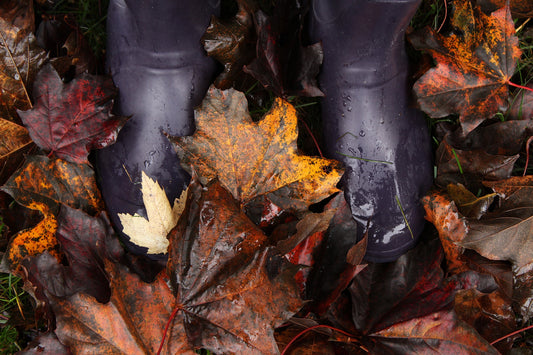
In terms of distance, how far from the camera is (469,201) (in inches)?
44.9

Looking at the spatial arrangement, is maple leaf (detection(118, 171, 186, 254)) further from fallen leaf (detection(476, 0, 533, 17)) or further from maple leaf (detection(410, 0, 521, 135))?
fallen leaf (detection(476, 0, 533, 17))

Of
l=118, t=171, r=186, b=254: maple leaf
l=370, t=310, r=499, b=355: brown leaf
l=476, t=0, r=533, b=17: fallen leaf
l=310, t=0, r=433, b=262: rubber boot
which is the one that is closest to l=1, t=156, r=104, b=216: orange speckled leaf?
l=118, t=171, r=186, b=254: maple leaf

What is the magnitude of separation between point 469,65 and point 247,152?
0.59m

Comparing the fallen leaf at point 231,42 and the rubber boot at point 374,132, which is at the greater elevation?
the fallen leaf at point 231,42

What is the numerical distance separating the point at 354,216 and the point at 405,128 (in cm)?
25

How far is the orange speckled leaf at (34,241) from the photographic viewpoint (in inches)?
43.6

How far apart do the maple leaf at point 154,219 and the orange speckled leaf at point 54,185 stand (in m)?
0.12

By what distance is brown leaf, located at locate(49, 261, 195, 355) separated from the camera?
0.95 m

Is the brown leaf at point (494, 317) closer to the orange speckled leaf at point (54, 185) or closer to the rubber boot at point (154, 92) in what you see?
the rubber boot at point (154, 92)

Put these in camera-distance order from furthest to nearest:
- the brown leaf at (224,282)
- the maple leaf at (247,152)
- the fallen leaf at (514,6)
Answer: the fallen leaf at (514,6), the maple leaf at (247,152), the brown leaf at (224,282)

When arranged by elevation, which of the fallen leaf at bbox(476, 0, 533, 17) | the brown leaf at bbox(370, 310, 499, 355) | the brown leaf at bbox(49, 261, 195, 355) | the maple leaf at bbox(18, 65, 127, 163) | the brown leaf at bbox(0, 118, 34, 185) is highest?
the fallen leaf at bbox(476, 0, 533, 17)

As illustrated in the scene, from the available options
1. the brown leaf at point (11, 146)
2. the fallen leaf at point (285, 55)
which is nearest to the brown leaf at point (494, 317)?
the fallen leaf at point (285, 55)

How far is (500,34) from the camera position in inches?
44.3

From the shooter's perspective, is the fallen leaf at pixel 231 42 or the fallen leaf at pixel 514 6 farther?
the fallen leaf at pixel 514 6
